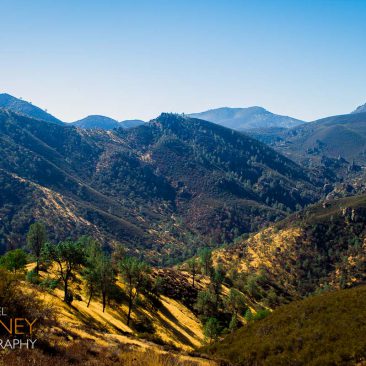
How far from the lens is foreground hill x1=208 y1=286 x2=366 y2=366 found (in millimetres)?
27391

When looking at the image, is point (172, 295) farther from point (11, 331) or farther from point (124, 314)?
point (11, 331)

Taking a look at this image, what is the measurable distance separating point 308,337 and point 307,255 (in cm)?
14482

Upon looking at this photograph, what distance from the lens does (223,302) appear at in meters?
97.3

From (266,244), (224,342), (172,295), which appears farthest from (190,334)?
(266,244)

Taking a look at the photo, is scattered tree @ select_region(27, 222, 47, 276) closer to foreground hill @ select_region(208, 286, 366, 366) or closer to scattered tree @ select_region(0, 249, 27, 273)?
scattered tree @ select_region(0, 249, 27, 273)

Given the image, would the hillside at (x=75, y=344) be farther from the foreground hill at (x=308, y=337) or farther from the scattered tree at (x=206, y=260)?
the scattered tree at (x=206, y=260)

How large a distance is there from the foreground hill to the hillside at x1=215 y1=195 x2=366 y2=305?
87.7 m

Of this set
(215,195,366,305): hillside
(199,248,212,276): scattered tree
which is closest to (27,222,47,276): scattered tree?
(199,248,212,276): scattered tree

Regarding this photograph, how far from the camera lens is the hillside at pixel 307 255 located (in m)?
144

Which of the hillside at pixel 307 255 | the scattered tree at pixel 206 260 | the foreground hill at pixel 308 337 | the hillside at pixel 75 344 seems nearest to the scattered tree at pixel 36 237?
the hillside at pixel 75 344

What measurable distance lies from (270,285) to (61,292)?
327ft

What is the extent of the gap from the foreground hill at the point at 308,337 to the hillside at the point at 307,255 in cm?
8774

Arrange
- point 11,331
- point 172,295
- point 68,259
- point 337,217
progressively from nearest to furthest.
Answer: point 11,331 < point 68,259 < point 172,295 < point 337,217

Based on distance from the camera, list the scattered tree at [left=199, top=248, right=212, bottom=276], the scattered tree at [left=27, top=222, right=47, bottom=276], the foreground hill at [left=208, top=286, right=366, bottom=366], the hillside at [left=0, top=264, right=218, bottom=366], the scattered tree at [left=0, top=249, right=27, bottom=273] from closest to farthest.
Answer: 1. the hillside at [left=0, top=264, right=218, bottom=366]
2. the foreground hill at [left=208, top=286, right=366, bottom=366]
3. the scattered tree at [left=0, top=249, right=27, bottom=273]
4. the scattered tree at [left=27, top=222, right=47, bottom=276]
5. the scattered tree at [left=199, top=248, right=212, bottom=276]
